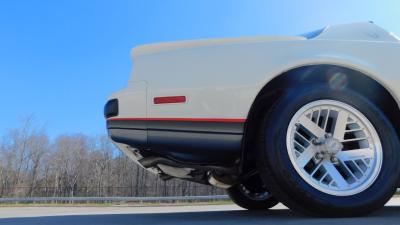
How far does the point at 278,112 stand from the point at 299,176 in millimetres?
416

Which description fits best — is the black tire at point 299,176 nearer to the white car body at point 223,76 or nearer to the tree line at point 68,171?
the white car body at point 223,76

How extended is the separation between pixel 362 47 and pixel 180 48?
4.06 feet

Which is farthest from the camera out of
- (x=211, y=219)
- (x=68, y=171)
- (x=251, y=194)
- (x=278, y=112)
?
(x=68, y=171)

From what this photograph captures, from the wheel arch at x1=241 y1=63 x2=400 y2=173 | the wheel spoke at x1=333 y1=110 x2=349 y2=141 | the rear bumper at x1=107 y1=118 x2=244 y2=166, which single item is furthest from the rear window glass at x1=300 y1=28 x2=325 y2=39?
the rear bumper at x1=107 y1=118 x2=244 y2=166

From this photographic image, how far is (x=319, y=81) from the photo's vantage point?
2691 mm

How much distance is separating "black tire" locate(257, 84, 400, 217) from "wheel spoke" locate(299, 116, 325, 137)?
9cm

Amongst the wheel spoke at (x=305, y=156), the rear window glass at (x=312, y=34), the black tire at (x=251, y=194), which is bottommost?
the black tire at (x=251, y=194)

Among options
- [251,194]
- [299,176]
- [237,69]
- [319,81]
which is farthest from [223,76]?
[251,194]

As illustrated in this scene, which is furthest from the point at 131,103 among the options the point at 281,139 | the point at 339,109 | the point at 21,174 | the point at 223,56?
the point at 21,174

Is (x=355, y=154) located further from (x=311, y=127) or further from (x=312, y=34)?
(x=312, y=34)

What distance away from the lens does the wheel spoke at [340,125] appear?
263 cm

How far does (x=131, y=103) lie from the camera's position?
2764mm

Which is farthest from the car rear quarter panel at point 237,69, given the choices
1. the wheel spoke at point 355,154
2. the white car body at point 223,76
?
the wheel spoke at point 355,154

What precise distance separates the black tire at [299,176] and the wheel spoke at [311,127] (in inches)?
3.6
